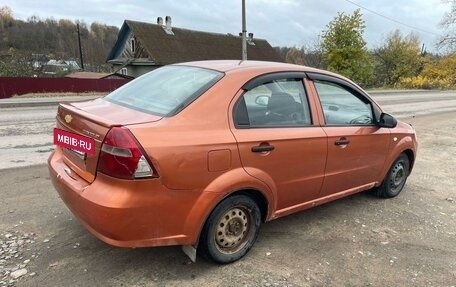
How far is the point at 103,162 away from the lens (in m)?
2.65

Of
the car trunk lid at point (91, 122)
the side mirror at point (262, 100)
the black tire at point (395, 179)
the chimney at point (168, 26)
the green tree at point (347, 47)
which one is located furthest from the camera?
the chimney at point (168, 26)

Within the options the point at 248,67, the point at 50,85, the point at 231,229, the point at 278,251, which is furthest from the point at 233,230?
the point at 50,85

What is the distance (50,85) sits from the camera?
26453mm

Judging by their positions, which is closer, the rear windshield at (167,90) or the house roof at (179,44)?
the rear windshield at (167,90)

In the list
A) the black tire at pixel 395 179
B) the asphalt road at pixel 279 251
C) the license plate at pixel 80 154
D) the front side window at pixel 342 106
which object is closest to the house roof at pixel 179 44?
the black tire at pixel 395 179

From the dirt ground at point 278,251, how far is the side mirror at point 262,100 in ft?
4.23

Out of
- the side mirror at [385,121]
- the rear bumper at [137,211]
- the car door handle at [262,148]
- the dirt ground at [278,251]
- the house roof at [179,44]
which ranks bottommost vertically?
the dirt ground at [278,251]

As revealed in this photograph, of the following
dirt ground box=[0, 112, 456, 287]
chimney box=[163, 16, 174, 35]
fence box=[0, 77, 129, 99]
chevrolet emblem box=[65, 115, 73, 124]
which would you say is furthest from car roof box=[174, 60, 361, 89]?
chimney box=[163, 16, 174, 35]

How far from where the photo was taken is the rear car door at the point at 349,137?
3.78 metres

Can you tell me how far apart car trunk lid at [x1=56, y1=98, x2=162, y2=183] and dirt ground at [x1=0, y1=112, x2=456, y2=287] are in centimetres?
77

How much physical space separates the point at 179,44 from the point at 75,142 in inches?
1530

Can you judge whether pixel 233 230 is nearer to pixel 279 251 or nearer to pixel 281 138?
pixel 279 251

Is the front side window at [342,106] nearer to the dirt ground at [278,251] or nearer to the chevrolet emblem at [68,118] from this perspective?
the dirt ground at [278,251]

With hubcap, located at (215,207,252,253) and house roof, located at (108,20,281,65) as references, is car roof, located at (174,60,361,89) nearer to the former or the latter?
hubcap, located at (215,207,252,253)
